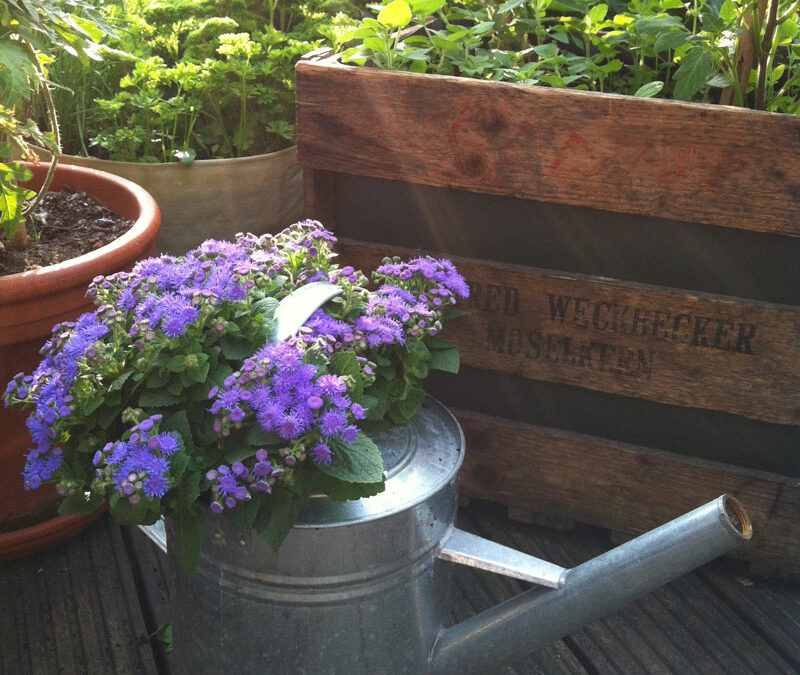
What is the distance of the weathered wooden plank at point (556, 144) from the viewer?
4.60ft

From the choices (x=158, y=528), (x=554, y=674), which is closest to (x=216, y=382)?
(x=158, y=528)

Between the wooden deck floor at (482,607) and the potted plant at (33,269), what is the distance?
3.9 inches

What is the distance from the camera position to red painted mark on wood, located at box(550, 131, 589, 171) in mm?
1465

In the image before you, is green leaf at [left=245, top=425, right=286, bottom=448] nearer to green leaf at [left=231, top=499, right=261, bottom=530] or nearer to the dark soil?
green leaf at [left=231, top=499, right=261, bottom=530]

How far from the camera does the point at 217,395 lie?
1.05 m

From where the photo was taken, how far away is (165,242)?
211 centimetres

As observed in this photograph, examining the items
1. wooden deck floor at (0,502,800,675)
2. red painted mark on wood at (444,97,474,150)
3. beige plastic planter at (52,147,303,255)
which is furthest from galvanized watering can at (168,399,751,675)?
beige plastic planter at (52,147,303,255)

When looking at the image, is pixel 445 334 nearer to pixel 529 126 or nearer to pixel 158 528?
pixel 529 126

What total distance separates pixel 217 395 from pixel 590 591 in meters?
0.57

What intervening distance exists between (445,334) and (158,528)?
637 millimetres

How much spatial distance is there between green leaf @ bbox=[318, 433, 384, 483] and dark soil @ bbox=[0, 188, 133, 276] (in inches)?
34.0

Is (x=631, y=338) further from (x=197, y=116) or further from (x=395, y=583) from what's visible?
(x=197, y=116)

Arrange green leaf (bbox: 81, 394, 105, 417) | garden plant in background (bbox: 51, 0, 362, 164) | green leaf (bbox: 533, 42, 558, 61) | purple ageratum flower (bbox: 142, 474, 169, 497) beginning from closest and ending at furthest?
purple ageratum flower (bbox: 142, 474, 169, 497) < green leaf (bbox: 81, 394, 105, 417) < green leaf (bbox: 533, 42, 558, 61) < garden plant in background (bbox: 51, 0, 362, 164)

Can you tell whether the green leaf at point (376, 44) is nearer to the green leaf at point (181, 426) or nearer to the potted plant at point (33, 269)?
the potted plant at point (33, 269)
